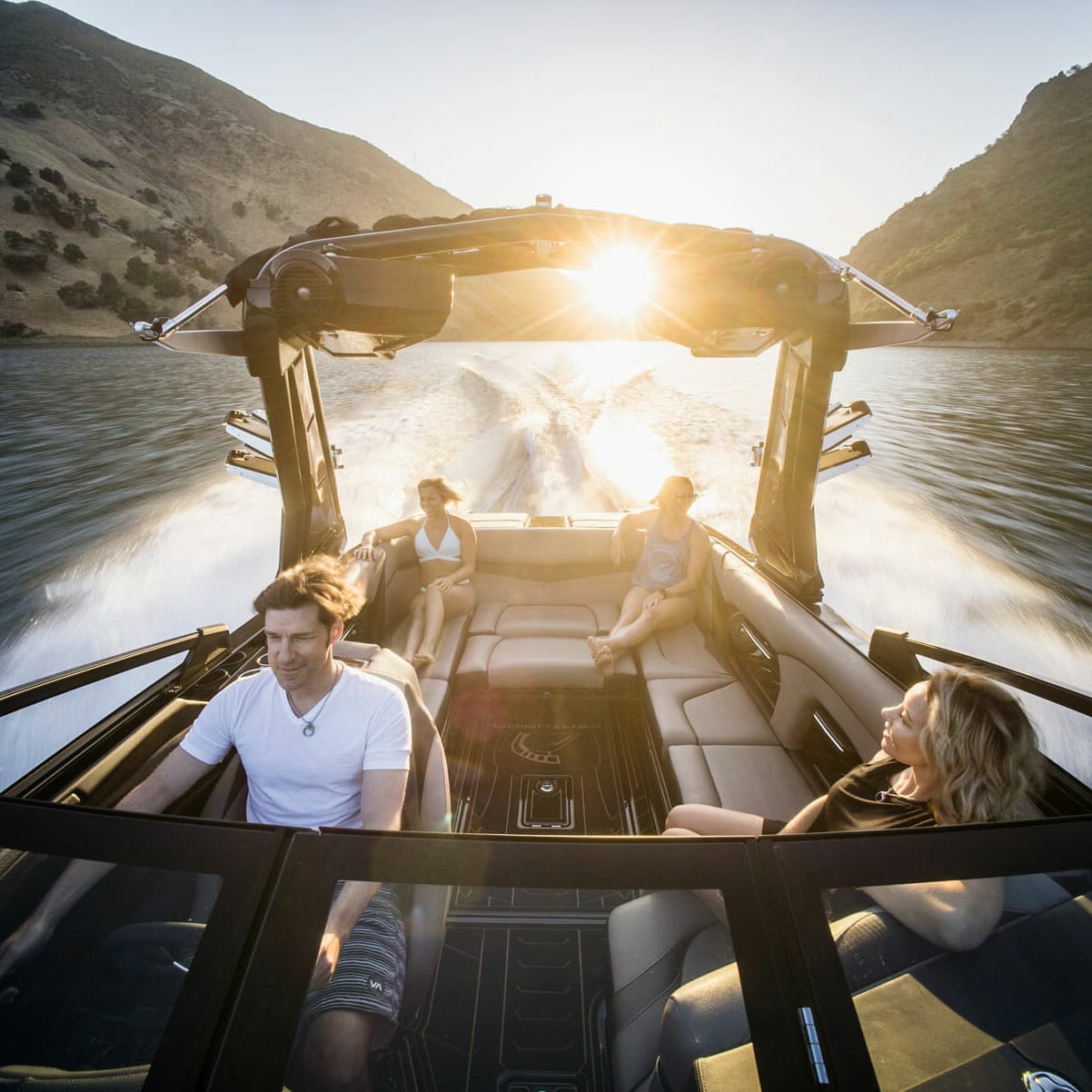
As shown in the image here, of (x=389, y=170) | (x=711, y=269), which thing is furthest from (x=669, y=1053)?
(x=389, y=170)

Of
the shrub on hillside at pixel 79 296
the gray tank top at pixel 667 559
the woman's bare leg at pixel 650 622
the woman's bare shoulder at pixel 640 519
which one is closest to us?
the woman's bare leg at pixel 650 622

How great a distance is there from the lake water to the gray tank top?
2222 mm

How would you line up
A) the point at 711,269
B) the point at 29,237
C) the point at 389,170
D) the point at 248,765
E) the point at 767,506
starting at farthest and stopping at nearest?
the point at 389,170 < the point at 29,237 < the point at 767,506 < the point at 711,269 < the point at 248,765

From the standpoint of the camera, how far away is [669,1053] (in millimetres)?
784

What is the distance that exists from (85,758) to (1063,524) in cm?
756

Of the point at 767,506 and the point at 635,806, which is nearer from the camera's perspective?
the point at 635,806

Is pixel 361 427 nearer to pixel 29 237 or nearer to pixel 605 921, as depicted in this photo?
pixel 605 921

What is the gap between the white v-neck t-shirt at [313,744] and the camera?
4.66 feet

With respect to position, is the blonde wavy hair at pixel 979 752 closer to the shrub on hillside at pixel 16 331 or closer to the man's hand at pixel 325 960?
the man's hand at pixel 325 960

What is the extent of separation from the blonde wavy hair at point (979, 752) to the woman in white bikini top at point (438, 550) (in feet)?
8.08

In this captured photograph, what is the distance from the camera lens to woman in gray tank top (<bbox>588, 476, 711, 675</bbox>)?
3.25m

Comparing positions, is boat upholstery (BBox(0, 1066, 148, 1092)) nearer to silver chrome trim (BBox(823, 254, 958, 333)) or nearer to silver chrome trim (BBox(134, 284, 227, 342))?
silver chrome trim (BBox(134, 284, 227, 342))

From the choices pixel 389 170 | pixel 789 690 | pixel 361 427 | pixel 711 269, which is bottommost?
pixel 361 427

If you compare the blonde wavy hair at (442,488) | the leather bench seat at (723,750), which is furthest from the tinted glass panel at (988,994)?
the blonde wavy hair at (442,488)
